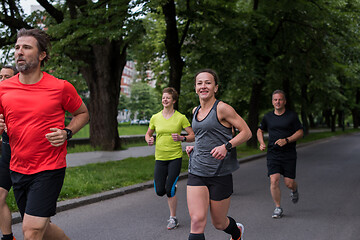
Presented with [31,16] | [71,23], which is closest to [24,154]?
[71,23]

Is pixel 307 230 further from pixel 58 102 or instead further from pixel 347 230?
pixel 58 102

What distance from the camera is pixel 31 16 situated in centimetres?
1543

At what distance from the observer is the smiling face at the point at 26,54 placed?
2859mm

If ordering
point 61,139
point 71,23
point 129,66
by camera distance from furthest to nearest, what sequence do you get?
point 129,66, point 71,23, point 61,139

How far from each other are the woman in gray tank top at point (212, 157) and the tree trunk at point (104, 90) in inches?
541

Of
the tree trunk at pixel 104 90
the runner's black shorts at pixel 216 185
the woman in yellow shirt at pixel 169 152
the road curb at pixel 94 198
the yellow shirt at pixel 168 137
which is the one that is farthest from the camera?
the tree trunk at pixel 104 90

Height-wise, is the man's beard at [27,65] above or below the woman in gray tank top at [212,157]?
above

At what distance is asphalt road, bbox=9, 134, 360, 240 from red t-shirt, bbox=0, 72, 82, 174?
7.44 feet

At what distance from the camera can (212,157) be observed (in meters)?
3.60

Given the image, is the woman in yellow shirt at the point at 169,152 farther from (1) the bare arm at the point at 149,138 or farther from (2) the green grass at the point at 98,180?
(2) the green grass at the point at 98,180

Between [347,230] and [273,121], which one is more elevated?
[273,121]

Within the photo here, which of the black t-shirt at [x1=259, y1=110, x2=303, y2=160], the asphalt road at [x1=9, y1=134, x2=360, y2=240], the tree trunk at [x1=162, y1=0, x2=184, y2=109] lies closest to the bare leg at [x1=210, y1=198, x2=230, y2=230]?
the asphalt road at [x1=9, y1=134, x2=360, y2=240]

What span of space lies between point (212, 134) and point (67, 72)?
13169 mm

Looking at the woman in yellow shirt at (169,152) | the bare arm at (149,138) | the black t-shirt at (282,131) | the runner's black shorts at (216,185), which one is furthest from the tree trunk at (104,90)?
the runner's black shorts at (216,185)
